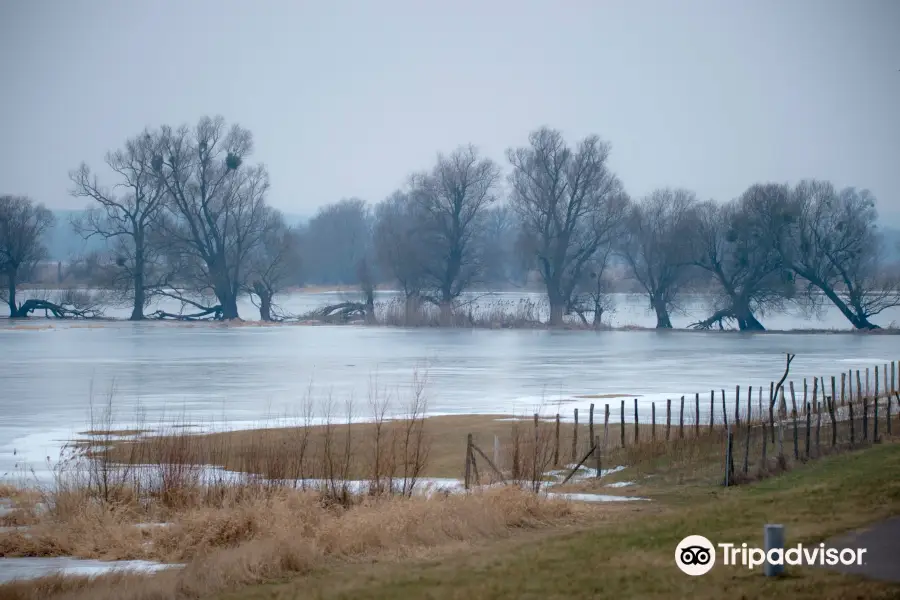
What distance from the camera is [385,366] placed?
50.4 meters

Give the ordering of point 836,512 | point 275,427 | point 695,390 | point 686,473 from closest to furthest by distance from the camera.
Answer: point 836,512, point 686,473, point 275,427, point 695,390

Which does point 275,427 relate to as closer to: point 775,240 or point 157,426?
point 157,426

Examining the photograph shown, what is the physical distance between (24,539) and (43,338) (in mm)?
60246

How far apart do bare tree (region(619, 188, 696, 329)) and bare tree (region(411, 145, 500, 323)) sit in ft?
45.8

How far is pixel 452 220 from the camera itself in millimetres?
102375

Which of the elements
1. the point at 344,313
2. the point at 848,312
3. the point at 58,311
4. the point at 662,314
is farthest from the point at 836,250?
the point at 58,311

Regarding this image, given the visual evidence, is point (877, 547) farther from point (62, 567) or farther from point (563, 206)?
point (563, 206)

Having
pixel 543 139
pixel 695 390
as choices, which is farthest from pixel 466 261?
pixel 695 390

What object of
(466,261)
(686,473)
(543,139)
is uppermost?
(543,139)

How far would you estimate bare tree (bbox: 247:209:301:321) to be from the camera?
103 metres

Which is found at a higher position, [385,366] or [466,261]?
[466,261]

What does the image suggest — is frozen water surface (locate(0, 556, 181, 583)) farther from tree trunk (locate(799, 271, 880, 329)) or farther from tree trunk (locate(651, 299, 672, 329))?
tree trunk (locate(799, 271, 880, 329))

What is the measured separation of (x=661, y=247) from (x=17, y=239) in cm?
6253

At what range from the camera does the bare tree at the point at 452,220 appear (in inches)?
3932
